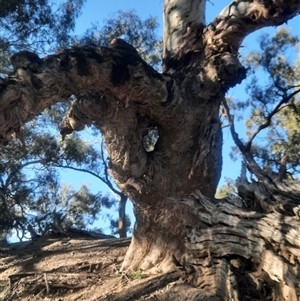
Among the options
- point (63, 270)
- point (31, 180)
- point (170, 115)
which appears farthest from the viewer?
point (31, 180)

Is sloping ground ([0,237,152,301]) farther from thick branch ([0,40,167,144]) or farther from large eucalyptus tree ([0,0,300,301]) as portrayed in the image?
thick branch ([0,40,167,144])

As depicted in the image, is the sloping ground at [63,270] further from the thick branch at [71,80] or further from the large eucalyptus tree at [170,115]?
the thick branch at [71,80]

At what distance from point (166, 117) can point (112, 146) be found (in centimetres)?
70

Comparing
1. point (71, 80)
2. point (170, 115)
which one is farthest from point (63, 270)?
point (71, 80)

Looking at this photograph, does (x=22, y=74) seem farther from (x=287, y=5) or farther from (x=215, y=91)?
(x=287, y=5)

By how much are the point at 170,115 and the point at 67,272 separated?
2425mm

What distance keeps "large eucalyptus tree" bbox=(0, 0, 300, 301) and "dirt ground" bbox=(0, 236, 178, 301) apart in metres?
0.40

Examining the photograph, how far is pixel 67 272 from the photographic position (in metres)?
6.48

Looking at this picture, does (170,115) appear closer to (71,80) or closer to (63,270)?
(71,80)

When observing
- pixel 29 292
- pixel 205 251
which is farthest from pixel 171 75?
pixel 29 292

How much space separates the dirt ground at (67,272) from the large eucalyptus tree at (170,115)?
1.31 feet

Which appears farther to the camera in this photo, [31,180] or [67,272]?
[31,180]

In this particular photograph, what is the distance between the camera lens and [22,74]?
468 centimetres

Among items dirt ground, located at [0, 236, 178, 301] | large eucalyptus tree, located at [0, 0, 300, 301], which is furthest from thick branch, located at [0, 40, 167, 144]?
dirt ground, located at [0, 236, 178, 301]
